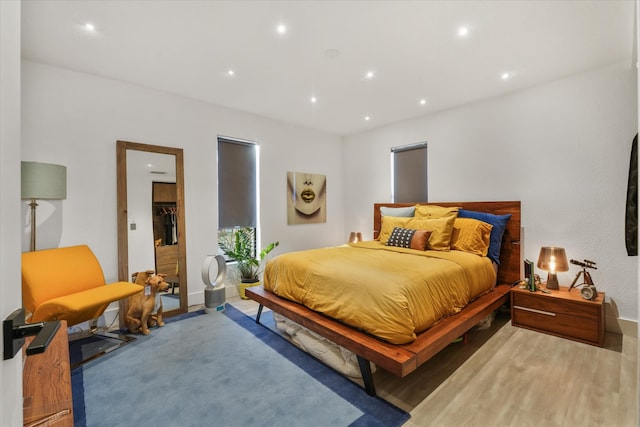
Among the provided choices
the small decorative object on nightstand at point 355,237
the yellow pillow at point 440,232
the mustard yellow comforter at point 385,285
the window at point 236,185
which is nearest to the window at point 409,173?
the small decorative object on nightstand at point 355,237

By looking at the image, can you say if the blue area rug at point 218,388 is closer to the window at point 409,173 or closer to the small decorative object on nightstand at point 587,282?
the small decorative object on nightstand at point 587,282

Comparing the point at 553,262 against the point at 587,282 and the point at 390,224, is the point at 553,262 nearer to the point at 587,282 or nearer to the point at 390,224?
the point at 587,282

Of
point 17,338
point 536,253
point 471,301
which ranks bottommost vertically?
point 471,301

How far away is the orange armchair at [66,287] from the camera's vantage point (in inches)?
86.4

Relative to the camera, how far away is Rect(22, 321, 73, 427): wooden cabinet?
0.98m

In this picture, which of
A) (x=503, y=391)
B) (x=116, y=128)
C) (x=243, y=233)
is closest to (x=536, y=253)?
(x=503, y=391)

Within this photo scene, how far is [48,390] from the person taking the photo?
113 cm

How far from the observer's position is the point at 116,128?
313 centimetres

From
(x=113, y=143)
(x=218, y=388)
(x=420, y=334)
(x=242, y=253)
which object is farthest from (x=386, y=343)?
(x=113, y=143)

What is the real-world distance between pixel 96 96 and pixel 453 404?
4159 mm

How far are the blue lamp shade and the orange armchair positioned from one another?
0.52 metres

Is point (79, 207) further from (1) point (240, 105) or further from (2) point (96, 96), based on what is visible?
(1) point (240, 105)

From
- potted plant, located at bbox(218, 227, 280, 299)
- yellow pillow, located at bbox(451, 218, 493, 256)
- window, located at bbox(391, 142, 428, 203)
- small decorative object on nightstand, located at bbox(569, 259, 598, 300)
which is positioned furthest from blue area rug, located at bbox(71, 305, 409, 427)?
window, located at bbox(391, 142, 428, 203)

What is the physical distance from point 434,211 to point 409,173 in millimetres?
980
